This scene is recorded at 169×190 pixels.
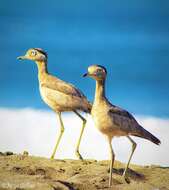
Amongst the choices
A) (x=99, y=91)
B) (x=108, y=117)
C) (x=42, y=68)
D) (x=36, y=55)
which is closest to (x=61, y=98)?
(x=42, y=68)

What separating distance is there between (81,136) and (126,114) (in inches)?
67.8

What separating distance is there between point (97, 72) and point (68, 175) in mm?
1804

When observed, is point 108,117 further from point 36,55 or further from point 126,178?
point 36,55

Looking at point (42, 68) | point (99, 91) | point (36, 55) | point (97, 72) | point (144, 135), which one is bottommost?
point (144, 135)

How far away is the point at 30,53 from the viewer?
14.3m

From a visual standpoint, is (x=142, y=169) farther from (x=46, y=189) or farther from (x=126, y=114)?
(x=46, y=189)

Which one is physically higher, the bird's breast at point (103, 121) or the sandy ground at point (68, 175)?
the bird's breast at point (103, 121)

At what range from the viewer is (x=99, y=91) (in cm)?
1245

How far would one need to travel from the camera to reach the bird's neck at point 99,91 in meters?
12.4

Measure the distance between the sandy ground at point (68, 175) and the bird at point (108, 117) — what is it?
1.27 ft

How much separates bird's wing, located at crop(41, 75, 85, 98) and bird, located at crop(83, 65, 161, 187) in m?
1.18

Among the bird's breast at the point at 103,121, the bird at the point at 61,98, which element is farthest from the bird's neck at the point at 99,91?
the bird at the point at 61,98

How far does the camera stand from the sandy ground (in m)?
11.8

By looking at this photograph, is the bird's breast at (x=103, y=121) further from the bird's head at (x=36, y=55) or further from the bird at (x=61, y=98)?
the bird's head at (x=36, y=55)
